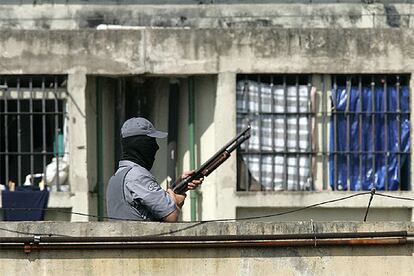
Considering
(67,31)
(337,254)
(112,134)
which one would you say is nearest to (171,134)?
(112,134)

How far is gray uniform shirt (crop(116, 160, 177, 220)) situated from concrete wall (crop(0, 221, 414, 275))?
0.35 ft

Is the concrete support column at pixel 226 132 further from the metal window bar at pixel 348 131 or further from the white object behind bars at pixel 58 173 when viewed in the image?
the white object behind bars at pixel 58 173

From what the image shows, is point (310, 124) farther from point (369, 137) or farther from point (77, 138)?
point (77, 138)

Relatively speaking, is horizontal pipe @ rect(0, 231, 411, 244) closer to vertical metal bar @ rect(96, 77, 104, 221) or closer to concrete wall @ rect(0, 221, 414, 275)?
concrete wall @ rect(0, 221, 414, 275)

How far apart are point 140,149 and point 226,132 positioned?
9.70m

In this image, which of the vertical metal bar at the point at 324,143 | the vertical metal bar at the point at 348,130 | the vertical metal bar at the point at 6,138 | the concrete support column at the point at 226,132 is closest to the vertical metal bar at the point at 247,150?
the concrete support column at the point at 226,132

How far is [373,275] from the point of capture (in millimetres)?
8805

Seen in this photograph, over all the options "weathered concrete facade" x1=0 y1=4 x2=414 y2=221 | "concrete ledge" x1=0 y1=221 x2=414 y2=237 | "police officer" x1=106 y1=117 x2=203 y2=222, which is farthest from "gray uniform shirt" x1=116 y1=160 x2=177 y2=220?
"weathered concrete facade" x1=0 y1=4 x2=414 y2=221

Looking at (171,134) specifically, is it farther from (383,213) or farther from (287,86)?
(383,213)

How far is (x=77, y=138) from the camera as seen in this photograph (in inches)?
730

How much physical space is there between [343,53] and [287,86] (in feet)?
2.80

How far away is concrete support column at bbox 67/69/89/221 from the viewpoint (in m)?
18.4

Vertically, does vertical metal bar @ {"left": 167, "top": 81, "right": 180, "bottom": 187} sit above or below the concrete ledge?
above

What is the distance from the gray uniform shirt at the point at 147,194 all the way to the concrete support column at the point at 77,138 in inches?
383
